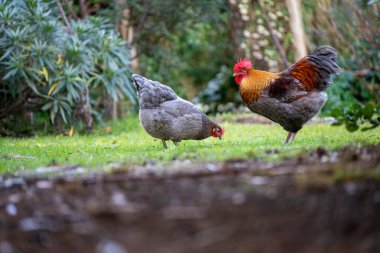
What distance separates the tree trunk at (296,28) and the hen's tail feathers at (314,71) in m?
6.15

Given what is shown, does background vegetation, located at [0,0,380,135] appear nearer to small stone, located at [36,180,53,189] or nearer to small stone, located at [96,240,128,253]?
small stone, located at [36,180,53,189]

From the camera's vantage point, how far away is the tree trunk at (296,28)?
1477 centimetres

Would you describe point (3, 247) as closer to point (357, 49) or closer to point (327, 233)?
point (327, 233)

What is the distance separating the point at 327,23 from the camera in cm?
1452

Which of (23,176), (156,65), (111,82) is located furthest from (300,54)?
(23,176)

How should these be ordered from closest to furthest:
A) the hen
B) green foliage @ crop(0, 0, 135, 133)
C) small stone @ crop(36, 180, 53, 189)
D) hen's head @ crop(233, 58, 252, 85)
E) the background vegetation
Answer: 1. small stone @ crop(36, 180, 53, 189)
2. the hen
3. hen's head @ crop(233, 58, 252, 85)
4. green foliage @ crop(0, 0, 135, 133)
5. the background vegetation

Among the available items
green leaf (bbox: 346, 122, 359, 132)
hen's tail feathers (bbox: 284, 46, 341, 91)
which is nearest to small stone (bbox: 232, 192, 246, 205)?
green leaf (bbox: 346, 122, 359, 132)

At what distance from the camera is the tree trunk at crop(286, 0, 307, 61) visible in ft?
48.5

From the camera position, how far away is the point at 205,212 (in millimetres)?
4023

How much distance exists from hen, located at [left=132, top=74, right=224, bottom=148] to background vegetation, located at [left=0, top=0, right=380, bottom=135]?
2.12m

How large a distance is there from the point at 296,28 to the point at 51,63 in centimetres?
671

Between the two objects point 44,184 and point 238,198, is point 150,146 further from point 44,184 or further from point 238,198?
point 238,198

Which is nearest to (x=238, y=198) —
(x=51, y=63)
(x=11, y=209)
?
(x=11, y=209)

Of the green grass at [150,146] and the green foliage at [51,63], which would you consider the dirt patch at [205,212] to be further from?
the green foliage at [51,63]
